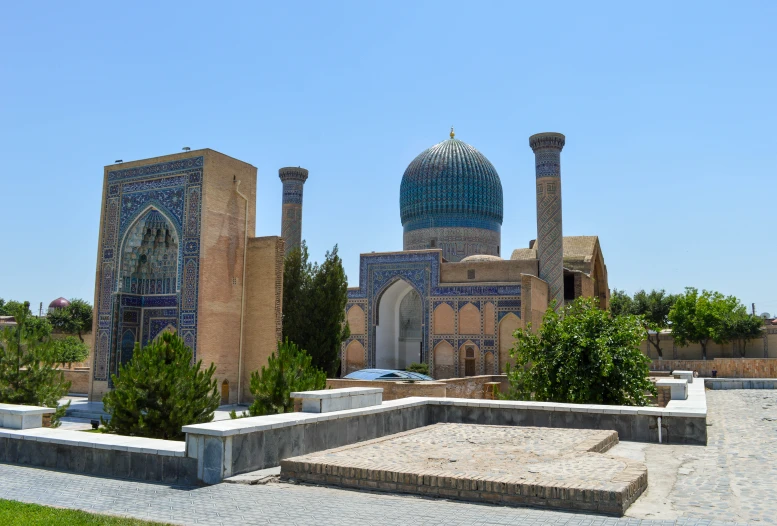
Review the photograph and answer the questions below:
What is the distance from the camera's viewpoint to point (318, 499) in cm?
431

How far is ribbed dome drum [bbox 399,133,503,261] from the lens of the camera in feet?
94.6

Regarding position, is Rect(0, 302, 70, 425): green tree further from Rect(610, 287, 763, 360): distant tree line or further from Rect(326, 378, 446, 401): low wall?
Rect(610, 287, 763, 360): distant tree line

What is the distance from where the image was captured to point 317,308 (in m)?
17.4

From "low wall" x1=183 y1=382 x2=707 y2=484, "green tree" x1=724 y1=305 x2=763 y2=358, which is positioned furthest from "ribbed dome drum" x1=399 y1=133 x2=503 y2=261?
"low wall" x1=183 y1=382 x2=707 y2=484

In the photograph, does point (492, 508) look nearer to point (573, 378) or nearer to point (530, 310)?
point (573, 378)

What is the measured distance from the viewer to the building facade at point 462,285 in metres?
21.6

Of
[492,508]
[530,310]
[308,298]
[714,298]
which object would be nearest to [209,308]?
[308,298]

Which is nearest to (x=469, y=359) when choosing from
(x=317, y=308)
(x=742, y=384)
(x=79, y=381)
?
(x=317, y=308)

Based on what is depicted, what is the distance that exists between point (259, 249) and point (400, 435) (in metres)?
9.35

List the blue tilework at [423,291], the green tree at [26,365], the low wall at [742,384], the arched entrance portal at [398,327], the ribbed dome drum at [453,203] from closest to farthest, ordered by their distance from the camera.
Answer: the green tree at [26,365] → the low wall at [742,384] → the blue tilework at [423,291] → the arched entrance portal at [398,327] → the ribbed dome drum at [453,203]

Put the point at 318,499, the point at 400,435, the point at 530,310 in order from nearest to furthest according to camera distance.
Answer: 1. the point at 318,499
2. the point at 400,435
3. the point at 530,310

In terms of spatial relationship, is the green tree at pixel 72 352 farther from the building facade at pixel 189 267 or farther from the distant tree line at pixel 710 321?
the distant tree line at pixel 710 321

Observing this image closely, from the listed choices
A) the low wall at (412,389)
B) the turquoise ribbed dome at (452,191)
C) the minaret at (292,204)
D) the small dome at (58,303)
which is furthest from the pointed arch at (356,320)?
the small dome at (58,303)

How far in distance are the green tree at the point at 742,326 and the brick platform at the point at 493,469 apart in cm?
2652
